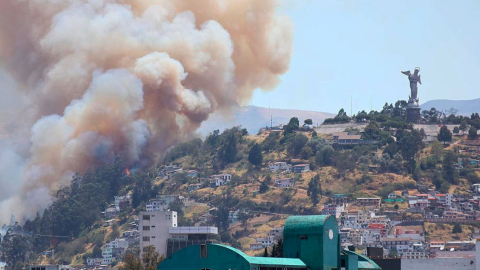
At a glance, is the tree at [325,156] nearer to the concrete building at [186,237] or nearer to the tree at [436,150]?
the tree at [436,150]

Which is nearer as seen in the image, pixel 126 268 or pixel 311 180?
pixel 126 268

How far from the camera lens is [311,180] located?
433ft

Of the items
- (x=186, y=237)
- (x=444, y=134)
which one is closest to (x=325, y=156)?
(x=444, y=134)

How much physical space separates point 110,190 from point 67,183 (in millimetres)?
10314

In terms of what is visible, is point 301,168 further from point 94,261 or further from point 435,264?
point 435,264

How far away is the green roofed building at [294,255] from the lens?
39.5m

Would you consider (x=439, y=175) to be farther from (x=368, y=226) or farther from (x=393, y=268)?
(x=393, y=268)

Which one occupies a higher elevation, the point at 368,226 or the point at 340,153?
the point at 340,153

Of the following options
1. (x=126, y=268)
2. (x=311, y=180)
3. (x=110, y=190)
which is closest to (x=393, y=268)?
(x=126, y=268)

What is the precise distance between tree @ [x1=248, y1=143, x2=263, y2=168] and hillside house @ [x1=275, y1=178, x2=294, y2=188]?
7.89 metres

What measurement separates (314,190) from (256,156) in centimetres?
1492

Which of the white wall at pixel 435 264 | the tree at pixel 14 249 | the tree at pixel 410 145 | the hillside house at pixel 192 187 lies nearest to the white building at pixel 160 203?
the hillside house at pixel 192 187

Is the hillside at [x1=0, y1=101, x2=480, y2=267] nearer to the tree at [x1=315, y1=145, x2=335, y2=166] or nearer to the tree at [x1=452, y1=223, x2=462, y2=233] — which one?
the tree at [x1=315, y1=145, x2=335, y2=166]

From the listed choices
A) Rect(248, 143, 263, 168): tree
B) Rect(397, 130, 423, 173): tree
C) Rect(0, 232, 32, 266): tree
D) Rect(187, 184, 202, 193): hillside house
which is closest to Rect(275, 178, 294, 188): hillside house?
Rect(248, 143, 263, 168): tree
